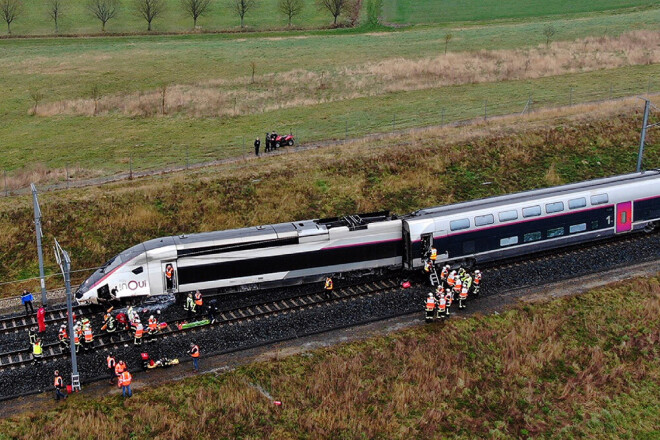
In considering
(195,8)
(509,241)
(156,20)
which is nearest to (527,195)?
(509,241)

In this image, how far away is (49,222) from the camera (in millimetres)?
37406

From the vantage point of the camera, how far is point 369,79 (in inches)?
2640

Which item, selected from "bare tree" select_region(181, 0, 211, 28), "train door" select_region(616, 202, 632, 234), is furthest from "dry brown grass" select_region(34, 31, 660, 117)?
"bare tree" select_region(181, 0, 211, 28)

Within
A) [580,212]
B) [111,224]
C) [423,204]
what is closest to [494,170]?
[423,204]

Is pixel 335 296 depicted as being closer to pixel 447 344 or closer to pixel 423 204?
pixel 447 344

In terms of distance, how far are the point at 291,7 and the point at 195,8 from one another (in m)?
13.9

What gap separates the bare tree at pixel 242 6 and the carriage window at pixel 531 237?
7736 cm

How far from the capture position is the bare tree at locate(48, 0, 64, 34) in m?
101

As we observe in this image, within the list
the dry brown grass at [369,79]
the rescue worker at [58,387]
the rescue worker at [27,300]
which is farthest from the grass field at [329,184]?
the dry brown grass at [369,79]

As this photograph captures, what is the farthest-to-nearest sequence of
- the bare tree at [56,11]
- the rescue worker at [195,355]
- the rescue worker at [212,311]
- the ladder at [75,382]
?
the bare tree at [56,11]
the rescue worker at [212,311]
the rescue worker at [195,355]
the ladder at [75,382]

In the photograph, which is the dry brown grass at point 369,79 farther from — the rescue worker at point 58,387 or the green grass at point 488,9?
the rescue worker at point 58,387

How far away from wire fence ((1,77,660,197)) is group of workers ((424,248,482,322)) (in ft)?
63.0

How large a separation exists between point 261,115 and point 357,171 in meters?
17.9

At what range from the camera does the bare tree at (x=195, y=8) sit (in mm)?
101562
